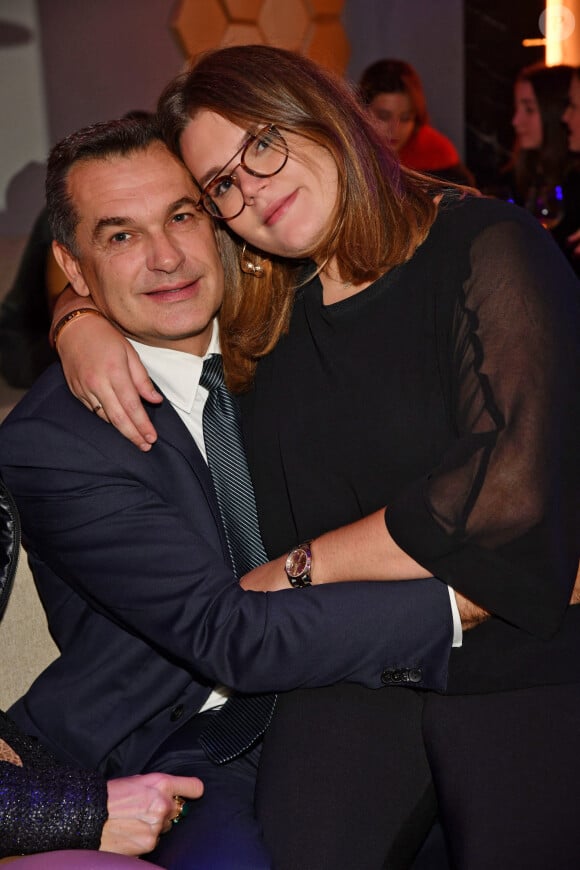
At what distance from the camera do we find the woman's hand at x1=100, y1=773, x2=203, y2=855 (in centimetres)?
148

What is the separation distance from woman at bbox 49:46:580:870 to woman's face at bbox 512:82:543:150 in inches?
119

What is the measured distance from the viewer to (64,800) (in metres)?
1.43

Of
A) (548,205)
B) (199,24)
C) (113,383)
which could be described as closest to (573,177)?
(548,205)

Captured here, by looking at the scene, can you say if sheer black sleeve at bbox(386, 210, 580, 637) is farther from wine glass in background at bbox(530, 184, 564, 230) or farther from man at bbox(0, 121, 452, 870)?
wine glass in background at bbox(530, 184, 564, 230)

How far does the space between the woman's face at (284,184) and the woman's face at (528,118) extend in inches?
120

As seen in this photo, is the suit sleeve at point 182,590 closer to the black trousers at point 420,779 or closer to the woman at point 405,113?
the black trousers at point 420,779

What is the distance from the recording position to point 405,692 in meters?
1.67

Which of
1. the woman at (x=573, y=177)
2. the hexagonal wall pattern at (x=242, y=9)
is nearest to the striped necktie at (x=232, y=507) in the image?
the woman at (x=573, y=177)

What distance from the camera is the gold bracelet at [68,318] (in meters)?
1.88

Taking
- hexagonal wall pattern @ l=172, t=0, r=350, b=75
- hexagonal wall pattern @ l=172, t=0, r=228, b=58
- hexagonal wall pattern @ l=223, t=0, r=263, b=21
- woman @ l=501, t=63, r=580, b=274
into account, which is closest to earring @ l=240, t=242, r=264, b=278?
woman @ l=501, t=63, r=580, b=274

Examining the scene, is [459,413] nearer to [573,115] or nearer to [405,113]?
[573,115]

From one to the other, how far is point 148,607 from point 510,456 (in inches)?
24.7

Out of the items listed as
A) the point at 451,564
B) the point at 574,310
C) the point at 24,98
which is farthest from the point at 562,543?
the point at 24,98

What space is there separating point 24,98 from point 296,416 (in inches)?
165
